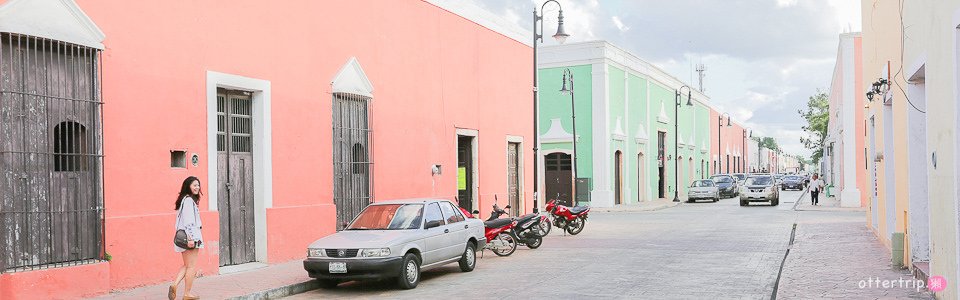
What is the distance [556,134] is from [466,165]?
18.0 metres

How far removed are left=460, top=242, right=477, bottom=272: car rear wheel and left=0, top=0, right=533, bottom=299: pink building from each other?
3.07 meters

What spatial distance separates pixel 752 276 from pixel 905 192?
276 cm

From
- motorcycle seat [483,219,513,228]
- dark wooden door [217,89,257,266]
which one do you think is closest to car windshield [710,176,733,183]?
motorcycle seat [483,219,513,228]

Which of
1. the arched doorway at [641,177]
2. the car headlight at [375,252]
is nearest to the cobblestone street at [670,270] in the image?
the car headlight at [375,252]

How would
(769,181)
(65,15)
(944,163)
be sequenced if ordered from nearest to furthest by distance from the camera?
(944,163) < (65,15) < (769,181)

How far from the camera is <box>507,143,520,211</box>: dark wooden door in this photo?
2309cm

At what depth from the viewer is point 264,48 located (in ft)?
44.5

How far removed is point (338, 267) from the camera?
10.9m

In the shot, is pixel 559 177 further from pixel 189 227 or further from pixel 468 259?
pixel 189 227

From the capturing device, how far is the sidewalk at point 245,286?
10.4m

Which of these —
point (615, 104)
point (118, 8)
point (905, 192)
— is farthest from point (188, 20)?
point (615, 104)

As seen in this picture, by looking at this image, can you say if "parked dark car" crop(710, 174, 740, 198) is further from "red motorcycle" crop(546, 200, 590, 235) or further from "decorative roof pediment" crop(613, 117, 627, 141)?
"red motorcycle" crop(546, 200, 590, 235)

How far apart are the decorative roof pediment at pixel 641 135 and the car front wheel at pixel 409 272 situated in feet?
107

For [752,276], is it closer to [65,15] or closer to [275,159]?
[275,159]
